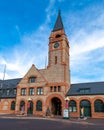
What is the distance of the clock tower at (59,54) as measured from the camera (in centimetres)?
4016

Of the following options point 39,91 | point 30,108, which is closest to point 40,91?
point 39,91

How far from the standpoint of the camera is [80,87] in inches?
1551

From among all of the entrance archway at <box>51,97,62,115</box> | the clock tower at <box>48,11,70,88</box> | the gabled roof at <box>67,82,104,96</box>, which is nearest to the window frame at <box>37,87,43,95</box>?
the entrance archway at <box>51,97,62,115</box>

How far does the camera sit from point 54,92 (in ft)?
128

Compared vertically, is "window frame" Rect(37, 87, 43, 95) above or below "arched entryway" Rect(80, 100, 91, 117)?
above

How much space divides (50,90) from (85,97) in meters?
9.04

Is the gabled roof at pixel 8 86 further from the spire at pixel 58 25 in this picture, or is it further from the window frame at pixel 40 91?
the spire at pixel 58 25

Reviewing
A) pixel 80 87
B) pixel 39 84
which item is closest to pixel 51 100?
pixel 39 84

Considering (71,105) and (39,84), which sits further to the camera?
(39,84)

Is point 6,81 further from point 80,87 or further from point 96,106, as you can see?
point 96,106

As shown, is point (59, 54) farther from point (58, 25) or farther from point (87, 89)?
point (87, 89)

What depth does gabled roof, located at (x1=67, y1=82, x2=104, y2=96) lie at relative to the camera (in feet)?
117

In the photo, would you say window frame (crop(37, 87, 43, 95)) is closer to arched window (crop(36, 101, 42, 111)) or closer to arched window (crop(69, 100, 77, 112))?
arched window (crop(36, 101, 42, 111))

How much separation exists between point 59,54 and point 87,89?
11.9 metres
